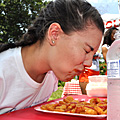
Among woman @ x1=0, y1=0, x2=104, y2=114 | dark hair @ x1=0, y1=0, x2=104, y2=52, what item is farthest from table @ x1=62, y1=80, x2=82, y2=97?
dark hair @ x1=0, y1=0, x2=104, y2=52

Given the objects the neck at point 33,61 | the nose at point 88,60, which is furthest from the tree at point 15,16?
the nose at point 88,60

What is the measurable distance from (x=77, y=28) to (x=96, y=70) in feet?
5.66

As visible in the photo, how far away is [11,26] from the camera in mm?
10648

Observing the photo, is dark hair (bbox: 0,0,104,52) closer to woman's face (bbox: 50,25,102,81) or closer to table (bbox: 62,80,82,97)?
woman's face (bbox: 50,25,102,81)

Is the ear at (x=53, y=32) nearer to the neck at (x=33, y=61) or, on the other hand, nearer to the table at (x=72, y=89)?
the neck at (x=33, y=61)

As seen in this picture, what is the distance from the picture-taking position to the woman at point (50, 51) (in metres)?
0.96

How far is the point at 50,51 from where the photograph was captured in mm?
1076

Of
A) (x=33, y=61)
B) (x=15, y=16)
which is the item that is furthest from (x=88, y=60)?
(x=15, y=16)

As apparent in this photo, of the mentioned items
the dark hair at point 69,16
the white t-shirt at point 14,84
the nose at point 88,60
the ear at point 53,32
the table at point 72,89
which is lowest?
the table at point 72,89

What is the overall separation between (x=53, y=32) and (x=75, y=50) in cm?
17

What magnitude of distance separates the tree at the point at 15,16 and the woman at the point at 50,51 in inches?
363

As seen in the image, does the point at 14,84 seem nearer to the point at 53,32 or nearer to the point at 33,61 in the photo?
the point at 33,61

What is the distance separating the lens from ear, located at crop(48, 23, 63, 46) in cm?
101

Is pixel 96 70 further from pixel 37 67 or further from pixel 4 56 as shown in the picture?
pixel 4 56
